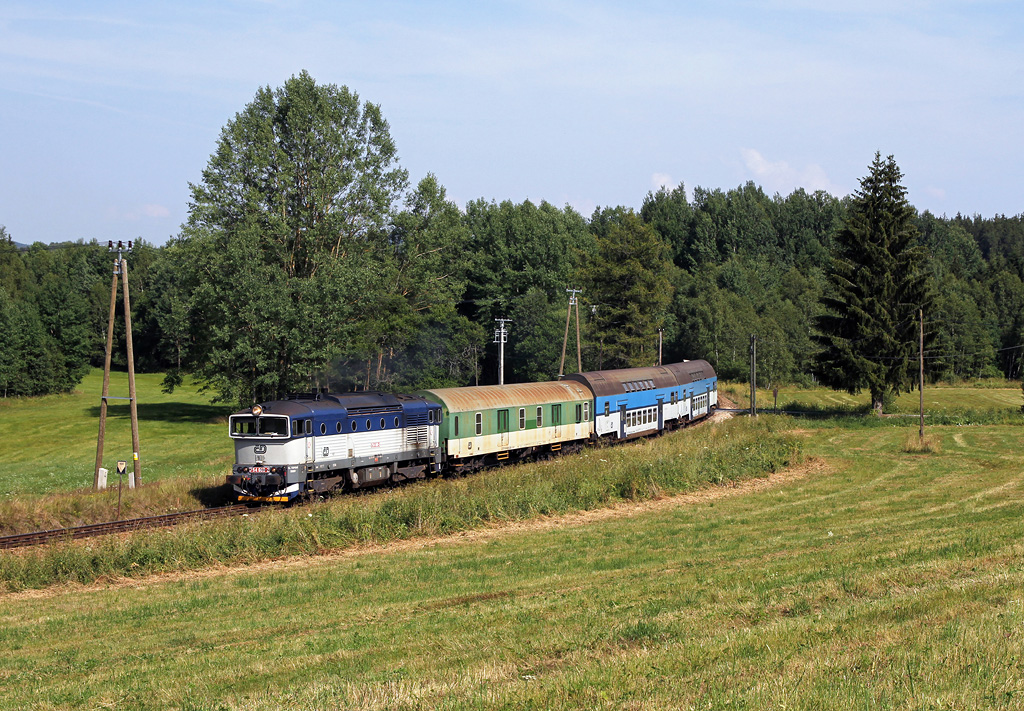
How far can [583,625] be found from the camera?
12047mm

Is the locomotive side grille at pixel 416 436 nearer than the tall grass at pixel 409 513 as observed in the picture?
No

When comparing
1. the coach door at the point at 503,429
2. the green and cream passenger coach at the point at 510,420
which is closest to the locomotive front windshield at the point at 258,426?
the green and cream passenger coach at the point at 510,420

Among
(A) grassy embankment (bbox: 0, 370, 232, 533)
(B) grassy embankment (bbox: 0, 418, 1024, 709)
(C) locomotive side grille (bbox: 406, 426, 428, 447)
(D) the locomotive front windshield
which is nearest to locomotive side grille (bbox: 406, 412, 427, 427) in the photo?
(C) locomotive side grille (bbox: 406, 426, 428, 447)

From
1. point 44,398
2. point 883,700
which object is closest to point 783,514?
point 883,700

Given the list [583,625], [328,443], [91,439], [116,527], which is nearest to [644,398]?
[328,443]

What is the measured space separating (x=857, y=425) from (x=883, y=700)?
48319 millimetres

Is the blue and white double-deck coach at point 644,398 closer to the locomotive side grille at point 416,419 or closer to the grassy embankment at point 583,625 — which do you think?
the locomotive side grille at point 416,419

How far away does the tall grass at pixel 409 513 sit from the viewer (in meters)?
20.0

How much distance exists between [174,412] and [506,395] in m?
43.3

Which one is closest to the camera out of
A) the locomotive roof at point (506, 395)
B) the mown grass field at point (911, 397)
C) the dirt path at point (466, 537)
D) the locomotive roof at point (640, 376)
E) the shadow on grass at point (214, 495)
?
the dirt path at point (466, 537)

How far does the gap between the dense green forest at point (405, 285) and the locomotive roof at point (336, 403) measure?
2090cm

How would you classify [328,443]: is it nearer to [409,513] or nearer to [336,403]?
[336,403]

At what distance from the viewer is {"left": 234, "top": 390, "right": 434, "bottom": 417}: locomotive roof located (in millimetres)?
28000

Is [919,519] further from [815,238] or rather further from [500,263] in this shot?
[815,238]
